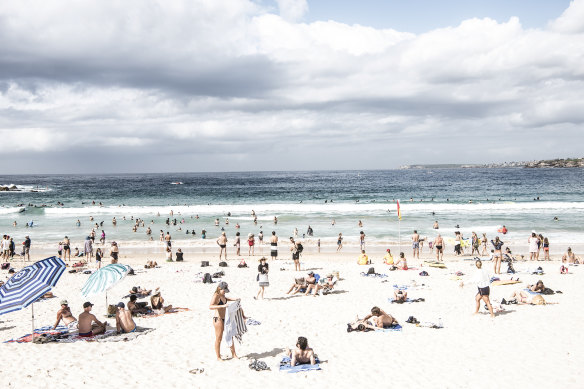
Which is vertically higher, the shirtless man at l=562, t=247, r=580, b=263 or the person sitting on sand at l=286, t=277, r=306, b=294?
the person sitting on sand at l=286, t=277, r=306, b=294

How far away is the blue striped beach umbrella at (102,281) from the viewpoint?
10039 millimetres

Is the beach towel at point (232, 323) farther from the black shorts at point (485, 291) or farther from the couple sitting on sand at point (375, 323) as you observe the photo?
the black shorts at point (485, 291)

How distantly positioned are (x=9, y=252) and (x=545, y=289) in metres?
25.9

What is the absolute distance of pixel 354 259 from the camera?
74.3 ft

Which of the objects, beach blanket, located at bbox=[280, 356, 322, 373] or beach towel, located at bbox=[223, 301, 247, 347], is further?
beach towel, located at bbox=[223, 301, 247, 347]

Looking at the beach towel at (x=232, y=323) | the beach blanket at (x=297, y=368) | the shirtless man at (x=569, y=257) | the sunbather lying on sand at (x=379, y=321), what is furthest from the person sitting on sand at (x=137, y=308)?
the shirtless man at (x=569, y=257)

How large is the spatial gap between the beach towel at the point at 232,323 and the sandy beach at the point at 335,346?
0.57 metres

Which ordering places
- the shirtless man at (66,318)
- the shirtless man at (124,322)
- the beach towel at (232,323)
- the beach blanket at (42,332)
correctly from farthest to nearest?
the shirtless man at (66,318) → the shirtless man at (124,322) → the beach blanket at (42,332) → the beach towel at (232,323)

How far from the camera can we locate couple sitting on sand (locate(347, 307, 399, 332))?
33.2 ft

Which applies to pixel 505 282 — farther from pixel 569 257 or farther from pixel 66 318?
pixel 66 318

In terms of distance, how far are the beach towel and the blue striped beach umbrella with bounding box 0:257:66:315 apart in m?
3.74

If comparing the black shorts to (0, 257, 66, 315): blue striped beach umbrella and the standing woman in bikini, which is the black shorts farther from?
(0, 257, 66, 315): blue striped beach umbrella

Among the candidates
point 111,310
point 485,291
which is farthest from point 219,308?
point 485,291

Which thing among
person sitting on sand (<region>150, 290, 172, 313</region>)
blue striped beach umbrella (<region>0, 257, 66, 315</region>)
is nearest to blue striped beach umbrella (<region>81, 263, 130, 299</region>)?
blue striped beach umbrella (<region>0, 257, 66, 315</region>)
